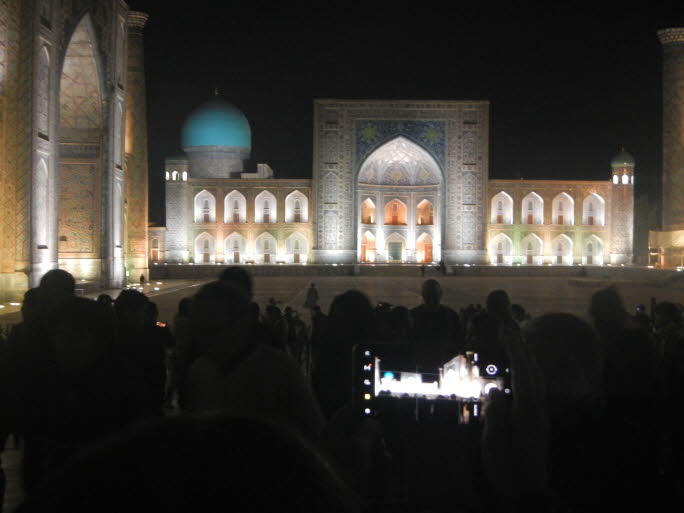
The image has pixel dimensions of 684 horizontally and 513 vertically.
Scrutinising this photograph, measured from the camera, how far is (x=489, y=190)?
3625 cm

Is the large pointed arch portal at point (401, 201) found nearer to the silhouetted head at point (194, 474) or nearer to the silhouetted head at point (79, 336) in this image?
the silhouetted head at point (79, 336)

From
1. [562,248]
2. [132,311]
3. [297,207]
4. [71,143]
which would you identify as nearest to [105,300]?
[132,311]

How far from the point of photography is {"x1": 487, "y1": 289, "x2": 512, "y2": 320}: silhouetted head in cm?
433

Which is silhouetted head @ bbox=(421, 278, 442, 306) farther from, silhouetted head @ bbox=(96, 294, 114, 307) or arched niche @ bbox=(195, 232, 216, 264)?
arched niche @ bbox=(195, 232, 216, 264)

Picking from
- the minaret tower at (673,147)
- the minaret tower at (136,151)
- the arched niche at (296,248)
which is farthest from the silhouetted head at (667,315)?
the arched niche at (296,248)

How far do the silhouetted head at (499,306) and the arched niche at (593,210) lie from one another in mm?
34063

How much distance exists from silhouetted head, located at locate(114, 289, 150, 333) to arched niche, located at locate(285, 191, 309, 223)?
32.0 m

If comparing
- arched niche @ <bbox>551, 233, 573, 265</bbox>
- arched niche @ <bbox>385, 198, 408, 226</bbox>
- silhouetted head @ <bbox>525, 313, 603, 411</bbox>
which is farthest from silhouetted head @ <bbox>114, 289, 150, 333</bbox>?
arched niche @ <bbox>551, 233, 573, 265</bbox>

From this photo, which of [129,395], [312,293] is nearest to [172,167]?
[312,293]

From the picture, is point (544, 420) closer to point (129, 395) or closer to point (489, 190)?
point (129, 395)

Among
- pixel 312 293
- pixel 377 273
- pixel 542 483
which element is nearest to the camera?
pixel 542 483

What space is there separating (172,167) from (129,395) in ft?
113

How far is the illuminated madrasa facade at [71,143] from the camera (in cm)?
1431

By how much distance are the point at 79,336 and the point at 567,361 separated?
1.55 m
